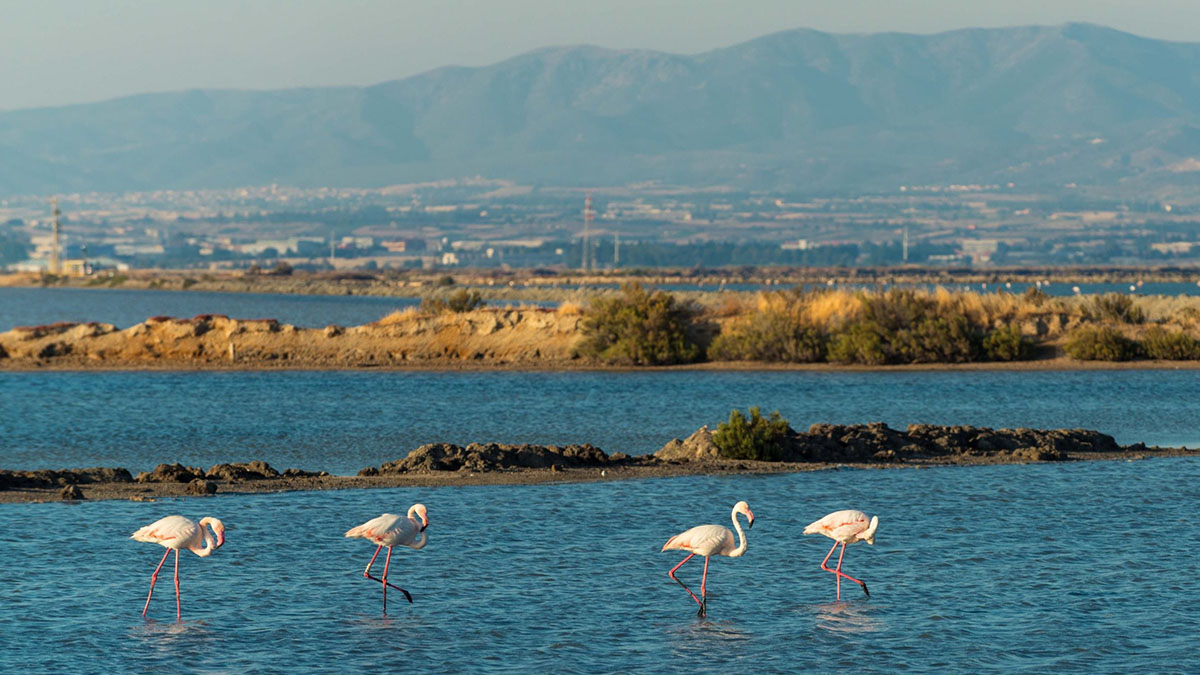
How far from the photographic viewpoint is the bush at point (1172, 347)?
138 feet

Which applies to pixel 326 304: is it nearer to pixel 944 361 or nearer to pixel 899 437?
pixel 944 361

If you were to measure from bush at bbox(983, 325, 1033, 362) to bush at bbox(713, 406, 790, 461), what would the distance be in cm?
2041

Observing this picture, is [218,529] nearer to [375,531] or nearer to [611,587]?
[375,531]

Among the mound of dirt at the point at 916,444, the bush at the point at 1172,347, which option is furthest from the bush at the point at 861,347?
the mound of dirt at the point at 916,444

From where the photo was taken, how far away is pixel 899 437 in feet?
79.6

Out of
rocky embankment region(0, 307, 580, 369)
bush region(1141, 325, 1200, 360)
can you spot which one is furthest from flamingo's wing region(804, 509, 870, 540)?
bush region(1141, 325, 1200, 360)

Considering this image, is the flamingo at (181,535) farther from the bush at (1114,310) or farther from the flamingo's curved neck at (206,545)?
the bush at (1114,310)

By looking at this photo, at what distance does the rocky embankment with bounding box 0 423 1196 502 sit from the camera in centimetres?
2006

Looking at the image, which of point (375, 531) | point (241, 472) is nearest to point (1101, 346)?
point (241, 472)

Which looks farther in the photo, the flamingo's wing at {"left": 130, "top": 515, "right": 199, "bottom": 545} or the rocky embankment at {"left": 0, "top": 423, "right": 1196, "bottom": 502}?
the rocky embankment at {"left": 0, "top": 423, "right": 1196, "bottom": 502}

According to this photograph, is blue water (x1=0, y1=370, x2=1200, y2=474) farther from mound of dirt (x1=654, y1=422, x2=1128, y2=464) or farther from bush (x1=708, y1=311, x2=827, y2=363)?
mound of dirt (x1=654, y1=422, x2=1128, y2=464)

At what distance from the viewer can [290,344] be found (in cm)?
4412

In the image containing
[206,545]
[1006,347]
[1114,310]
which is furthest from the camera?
[1114,310]

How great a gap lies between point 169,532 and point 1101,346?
3245 centimetres
